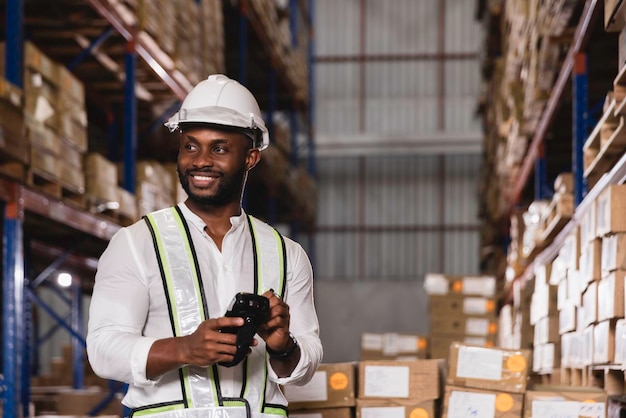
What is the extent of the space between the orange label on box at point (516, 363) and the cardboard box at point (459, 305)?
662cm

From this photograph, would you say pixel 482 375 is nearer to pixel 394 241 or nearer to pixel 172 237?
pixel 172 237

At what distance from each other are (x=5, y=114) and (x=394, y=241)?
51.6 ft

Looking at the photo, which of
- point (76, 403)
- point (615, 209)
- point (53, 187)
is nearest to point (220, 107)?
point (615, 209)

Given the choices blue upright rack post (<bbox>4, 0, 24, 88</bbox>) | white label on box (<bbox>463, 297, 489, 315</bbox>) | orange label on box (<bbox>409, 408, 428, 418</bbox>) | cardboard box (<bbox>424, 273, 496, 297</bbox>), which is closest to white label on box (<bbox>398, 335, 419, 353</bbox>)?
cardboard box (<bbox>424, 273, 496, 297</bbox>)

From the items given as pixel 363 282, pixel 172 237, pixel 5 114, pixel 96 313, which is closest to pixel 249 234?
pixel 172 237

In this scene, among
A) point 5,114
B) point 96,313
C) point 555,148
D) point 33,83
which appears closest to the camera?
point 96,313

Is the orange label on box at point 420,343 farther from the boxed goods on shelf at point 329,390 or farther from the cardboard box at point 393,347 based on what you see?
the boxed goods on shelf at point 329,390

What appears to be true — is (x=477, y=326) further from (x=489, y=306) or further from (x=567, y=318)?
(x=567, y=318)

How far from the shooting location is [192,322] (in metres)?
2.51

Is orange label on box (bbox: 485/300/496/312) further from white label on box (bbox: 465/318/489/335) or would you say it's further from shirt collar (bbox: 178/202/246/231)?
shirt collar (bbox: 178/202/246/231)

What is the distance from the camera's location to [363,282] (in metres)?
19.9

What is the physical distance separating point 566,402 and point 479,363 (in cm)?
54

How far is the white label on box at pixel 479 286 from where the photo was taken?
11798 mm

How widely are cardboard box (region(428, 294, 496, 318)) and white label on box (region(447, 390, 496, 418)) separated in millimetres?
6636
